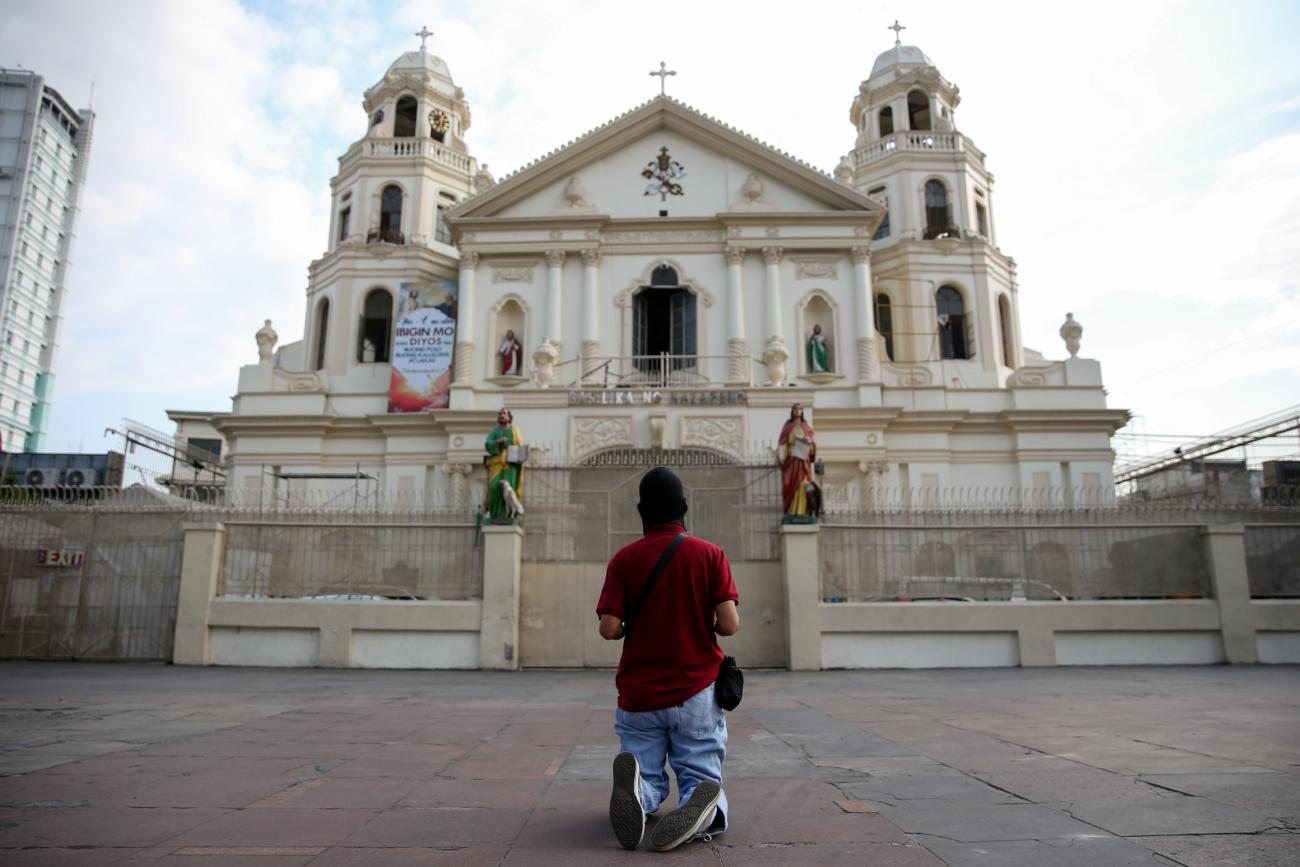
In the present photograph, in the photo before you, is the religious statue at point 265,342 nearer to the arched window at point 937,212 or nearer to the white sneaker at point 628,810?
the arched window at point 937,212

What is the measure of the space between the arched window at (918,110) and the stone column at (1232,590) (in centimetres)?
2348

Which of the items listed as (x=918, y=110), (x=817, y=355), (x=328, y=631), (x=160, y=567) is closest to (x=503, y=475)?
(x=328, y=631)

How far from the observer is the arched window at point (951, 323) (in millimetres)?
30875

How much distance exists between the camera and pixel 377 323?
102 ft

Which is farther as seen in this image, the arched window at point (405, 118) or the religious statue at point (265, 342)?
the arched window at point (405, 118)

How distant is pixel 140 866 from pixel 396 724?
13.8 ft

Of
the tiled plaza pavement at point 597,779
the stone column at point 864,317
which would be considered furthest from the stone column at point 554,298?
the tiled plaza pavement at point 597,779

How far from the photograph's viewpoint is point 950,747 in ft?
19.9

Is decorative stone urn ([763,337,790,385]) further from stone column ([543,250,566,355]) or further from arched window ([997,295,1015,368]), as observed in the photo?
arched window ([997,295,1015,368])

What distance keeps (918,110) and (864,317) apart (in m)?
11.9

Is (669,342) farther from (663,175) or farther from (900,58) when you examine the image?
(900,58)

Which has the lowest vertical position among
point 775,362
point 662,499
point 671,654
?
point 671,654

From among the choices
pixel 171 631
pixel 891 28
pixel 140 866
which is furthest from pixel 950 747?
pixel 891 28

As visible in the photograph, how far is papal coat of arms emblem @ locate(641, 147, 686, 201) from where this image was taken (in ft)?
92.9
